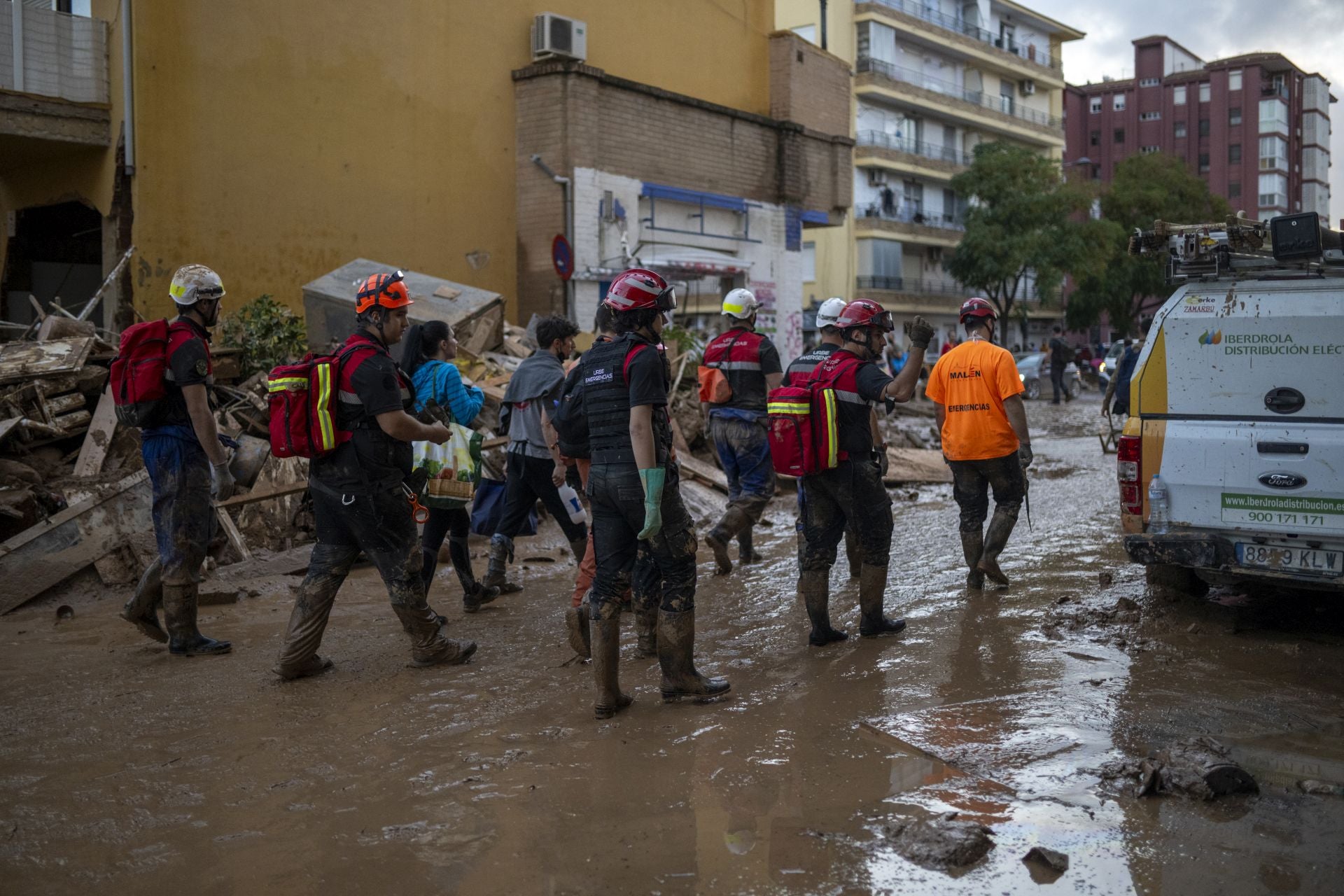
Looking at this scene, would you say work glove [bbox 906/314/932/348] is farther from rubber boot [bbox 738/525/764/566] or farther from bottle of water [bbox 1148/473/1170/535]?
rubber boot [bbox 738/525/764/566]

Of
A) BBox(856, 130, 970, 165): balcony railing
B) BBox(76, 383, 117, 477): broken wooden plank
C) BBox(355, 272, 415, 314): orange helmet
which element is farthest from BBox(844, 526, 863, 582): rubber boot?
BBox(856, 130, 970, 165): balcony railing

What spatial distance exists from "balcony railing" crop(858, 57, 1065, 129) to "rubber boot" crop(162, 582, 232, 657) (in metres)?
46.6

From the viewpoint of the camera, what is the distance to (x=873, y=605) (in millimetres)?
6379

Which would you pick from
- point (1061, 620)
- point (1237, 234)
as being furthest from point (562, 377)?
point (1237, 234)

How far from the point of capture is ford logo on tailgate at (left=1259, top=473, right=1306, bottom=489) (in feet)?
18.9

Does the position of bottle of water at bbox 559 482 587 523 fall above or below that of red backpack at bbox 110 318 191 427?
below

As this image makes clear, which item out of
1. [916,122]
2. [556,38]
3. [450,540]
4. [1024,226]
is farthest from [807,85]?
[916,122]

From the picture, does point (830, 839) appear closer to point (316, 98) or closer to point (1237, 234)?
point (1237, 234)

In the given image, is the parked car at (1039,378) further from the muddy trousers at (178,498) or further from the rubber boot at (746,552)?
the muddy trousers at (178,498)

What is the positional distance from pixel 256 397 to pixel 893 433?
966 cm

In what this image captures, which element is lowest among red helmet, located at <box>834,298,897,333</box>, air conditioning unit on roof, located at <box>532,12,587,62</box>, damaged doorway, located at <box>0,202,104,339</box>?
red helmet, located at <box>834,298,897,333</box>

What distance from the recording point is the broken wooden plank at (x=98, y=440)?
8977mm

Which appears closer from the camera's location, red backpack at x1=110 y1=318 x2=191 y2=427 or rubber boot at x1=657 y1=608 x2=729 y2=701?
rubber boot at x1=657 y1=608 x2=729 y2=701

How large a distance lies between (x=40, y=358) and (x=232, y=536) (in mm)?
2281
